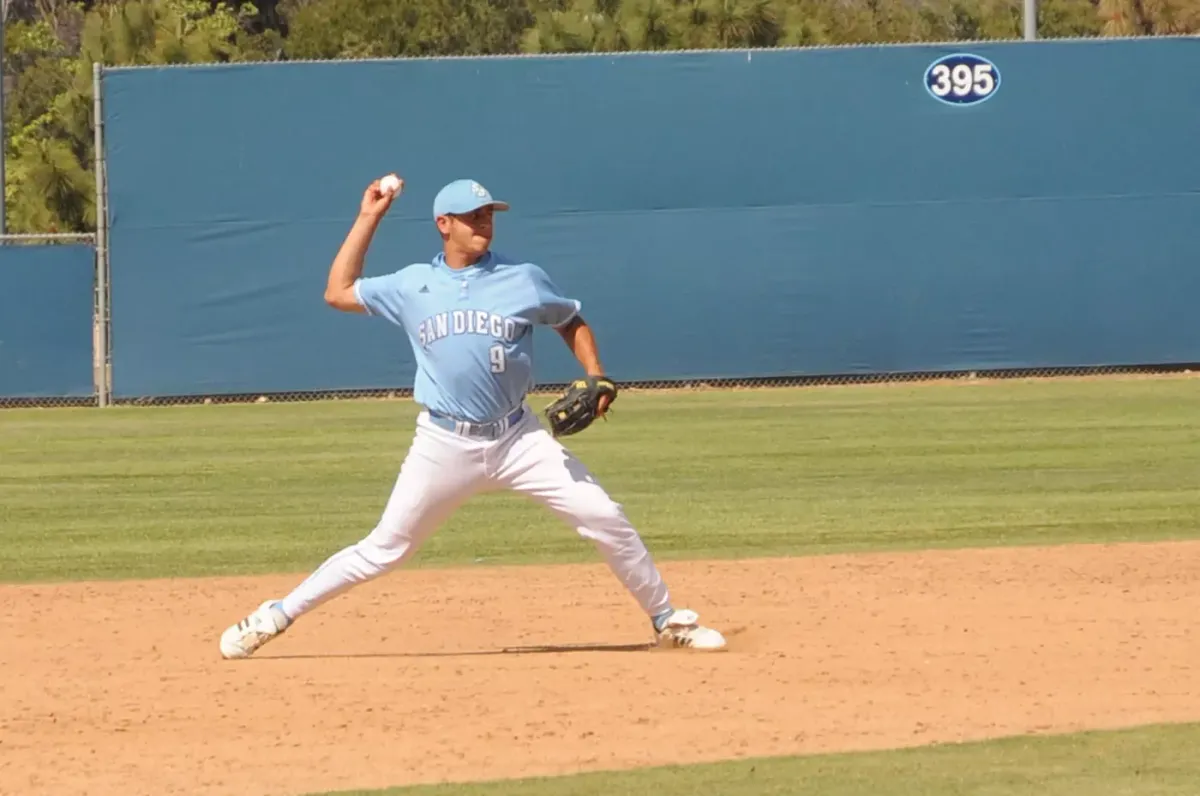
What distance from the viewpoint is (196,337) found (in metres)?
20.3

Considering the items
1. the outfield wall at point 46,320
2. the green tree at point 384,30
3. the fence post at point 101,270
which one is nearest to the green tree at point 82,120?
the green tree at point 384,30

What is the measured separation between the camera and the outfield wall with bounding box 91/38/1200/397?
2025 centimetres

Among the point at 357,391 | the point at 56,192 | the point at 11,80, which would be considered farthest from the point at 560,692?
→ the point at 11,80

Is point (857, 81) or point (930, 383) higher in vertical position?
point (857, 81)

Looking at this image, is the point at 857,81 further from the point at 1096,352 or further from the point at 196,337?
the point at 196,337

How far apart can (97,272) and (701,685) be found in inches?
551

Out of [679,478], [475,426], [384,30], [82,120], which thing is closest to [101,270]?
[679,478]

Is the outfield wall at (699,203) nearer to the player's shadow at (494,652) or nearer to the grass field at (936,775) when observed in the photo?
the player's shadow at (494,652)

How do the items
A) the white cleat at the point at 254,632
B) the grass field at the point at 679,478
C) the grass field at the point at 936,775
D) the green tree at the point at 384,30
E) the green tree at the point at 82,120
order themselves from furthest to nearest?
the green tree at the point at 384,30
the green tree at the point at 82,120
the grass field at the point at 679,478
the white cleat at the point at 254,632
the grass field at the point at 936,775

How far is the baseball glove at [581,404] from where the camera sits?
25.2 ft

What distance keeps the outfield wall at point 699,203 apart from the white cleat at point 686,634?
40.9 feet

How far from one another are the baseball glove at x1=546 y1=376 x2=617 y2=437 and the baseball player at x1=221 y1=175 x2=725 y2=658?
2 centimetres

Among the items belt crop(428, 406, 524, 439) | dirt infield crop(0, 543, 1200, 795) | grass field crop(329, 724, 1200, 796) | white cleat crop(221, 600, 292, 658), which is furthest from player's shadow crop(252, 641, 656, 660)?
grass field crop(329, 724, 1200, 796)

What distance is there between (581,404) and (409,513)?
74 cm
